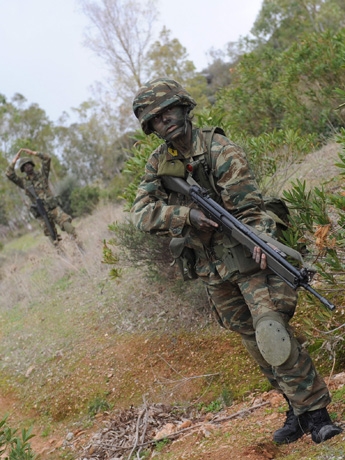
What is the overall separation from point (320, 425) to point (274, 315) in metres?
0.59

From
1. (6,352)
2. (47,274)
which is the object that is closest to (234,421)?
(6,352)

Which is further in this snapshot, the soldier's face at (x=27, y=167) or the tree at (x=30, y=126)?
the tree at (x=30, y=126)

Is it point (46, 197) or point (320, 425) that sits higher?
point (46, 197)

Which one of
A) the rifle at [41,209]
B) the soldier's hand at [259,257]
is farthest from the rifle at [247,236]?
the rifle at [41,209]

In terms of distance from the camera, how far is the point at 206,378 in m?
4.35

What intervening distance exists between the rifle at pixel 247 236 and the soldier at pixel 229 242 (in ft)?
0.15

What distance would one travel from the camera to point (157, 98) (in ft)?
9.16

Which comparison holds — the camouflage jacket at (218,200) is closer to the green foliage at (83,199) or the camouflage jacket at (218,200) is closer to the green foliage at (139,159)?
the green foliage at (139,159)

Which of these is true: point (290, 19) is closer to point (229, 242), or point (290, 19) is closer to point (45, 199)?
point (45, 199)

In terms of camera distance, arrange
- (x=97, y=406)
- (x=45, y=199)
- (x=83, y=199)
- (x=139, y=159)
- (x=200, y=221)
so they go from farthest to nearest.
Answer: (x=83, y=199) < (x=45, y=199) < (x=139, y=159) < (x=97, y=406) < (x=200, y=221)

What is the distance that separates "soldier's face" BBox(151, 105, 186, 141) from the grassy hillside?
135 cm

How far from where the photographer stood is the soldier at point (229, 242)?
8.47ft

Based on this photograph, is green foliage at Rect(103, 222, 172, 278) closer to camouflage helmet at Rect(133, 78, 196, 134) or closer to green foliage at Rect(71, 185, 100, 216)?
camouflage helmet at Rect(133, 78, 196, 134)

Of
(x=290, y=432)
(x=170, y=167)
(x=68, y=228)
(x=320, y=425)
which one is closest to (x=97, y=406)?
(x=290, y=432)
